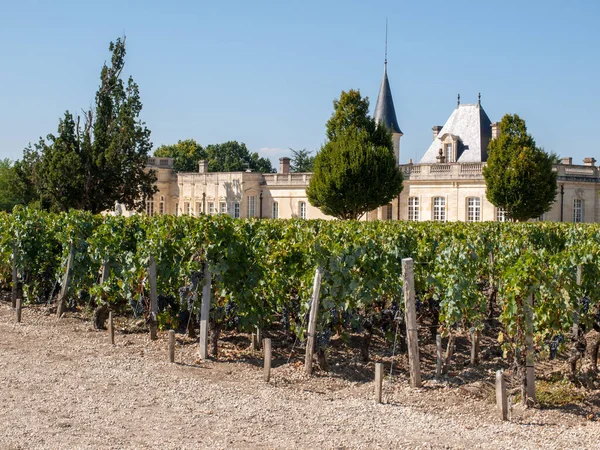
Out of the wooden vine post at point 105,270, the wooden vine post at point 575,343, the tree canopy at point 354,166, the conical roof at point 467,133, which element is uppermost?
the conical roof at point 467,133

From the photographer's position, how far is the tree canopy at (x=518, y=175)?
3438cm

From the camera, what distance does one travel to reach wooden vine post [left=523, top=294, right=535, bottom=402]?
7.93 metres

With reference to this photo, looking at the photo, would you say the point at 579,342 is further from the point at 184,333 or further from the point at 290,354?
the point at 184,333

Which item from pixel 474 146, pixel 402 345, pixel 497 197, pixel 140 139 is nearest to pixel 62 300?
pixel 402 345

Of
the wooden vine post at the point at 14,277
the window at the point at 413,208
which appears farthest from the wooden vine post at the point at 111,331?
the window at the point at 413,208

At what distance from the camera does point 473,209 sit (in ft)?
125

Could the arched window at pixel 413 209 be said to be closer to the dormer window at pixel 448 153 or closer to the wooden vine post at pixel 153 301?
the dormer window at pixel 448 153

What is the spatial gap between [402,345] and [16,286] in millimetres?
7889

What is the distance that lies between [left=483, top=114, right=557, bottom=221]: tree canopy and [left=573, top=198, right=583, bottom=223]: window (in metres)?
4.17

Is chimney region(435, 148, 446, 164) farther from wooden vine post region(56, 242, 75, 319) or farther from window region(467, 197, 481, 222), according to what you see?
wooden vine post region(56, 242, 75, 319)

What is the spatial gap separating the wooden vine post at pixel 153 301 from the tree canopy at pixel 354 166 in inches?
995

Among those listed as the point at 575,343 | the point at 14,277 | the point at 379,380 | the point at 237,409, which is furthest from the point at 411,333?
the point at 14,277

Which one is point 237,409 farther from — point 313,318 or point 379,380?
point 313,318

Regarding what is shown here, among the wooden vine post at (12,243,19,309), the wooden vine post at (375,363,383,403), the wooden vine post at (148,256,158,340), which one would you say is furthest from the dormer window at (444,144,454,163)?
the wooden vine post at (375,363,383,403)
